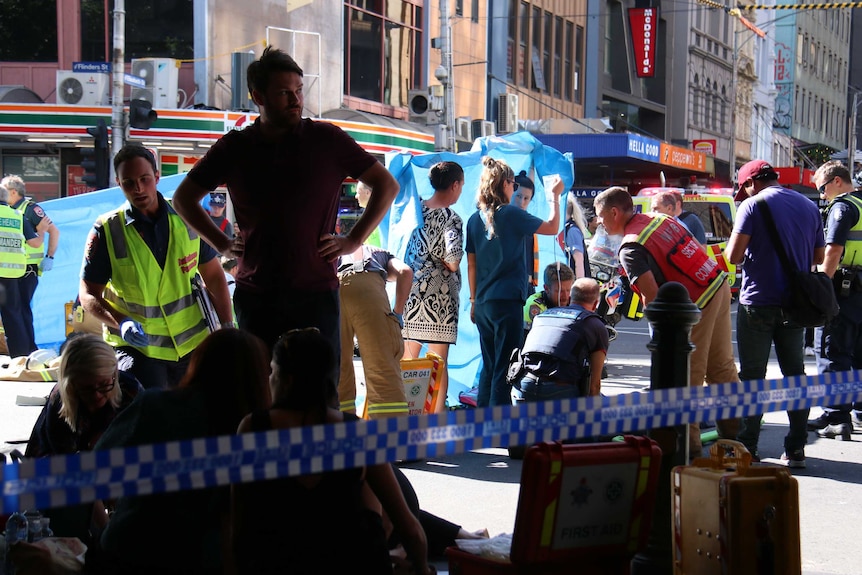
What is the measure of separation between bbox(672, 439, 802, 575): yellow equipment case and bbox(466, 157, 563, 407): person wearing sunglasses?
3285 mm

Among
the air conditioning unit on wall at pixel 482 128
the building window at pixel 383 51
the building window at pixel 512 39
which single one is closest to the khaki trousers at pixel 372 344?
→ the building window at pixel 383 51

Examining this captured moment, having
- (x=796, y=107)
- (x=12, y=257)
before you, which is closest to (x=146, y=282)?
(x=12, y=257)

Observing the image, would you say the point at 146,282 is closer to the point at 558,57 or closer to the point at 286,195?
the point at 286,195

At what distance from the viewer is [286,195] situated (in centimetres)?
446

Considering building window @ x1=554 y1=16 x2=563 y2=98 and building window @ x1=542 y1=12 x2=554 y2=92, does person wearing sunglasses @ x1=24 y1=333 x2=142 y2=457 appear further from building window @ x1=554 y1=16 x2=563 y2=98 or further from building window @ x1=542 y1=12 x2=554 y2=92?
building window @ x1=554 y1=16 x2=563 y2=98

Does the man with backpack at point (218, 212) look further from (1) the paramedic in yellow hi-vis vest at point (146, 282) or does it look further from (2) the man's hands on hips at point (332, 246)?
(2) the man's hands on hips at point (332, 246)

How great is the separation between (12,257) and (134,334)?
6573mm

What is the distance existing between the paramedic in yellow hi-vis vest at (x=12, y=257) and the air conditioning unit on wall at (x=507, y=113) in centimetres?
2391

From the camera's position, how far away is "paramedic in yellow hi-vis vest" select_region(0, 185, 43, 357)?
11.3 metres

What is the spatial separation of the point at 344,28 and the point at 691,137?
91.2ft

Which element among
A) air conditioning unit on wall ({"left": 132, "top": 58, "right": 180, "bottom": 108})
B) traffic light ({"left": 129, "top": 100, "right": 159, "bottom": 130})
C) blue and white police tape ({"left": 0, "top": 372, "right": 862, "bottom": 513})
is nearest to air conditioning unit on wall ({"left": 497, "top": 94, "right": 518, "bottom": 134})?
air conditioning unit on wall ({"left": 132, "top": 58, "right": 180, "bottom": 108})

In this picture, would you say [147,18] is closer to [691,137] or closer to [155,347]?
[155,347]

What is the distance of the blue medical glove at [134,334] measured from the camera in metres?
5.29

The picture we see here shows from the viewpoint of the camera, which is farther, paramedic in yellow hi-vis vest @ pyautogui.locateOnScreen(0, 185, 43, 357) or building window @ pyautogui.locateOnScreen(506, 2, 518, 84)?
building window @ pyautogui.locateOnScreen(506, 2, 518, 84)
